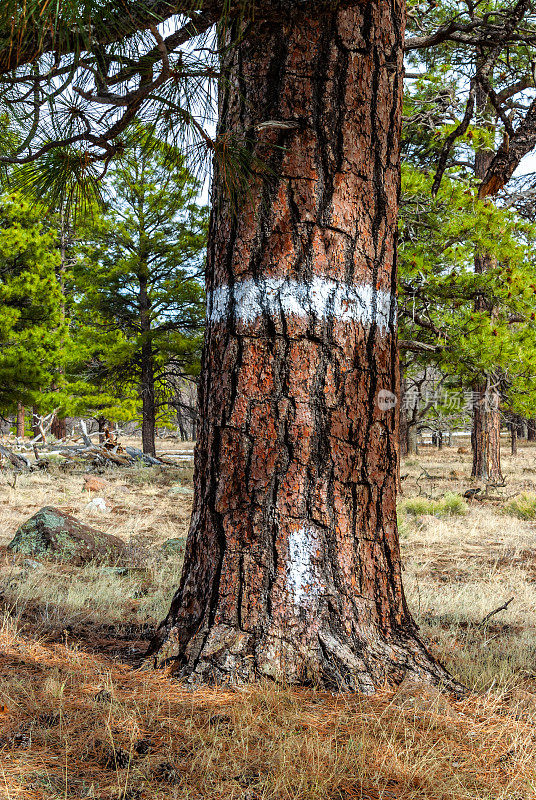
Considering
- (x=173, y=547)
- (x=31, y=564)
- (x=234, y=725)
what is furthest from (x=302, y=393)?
(x=173, y=547)

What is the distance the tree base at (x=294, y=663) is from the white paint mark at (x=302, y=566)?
156 mm

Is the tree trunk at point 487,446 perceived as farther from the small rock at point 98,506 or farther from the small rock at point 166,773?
the small rock at point 166,773

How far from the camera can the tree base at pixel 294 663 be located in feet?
6.71

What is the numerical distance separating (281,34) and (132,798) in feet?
8.83

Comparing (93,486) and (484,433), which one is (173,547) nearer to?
(93,486)

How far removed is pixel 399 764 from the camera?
163 cm

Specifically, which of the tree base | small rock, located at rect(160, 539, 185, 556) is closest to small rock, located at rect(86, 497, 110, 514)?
small rock, located at rect(160, 539, 185, 556)

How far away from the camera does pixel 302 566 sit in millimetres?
2154

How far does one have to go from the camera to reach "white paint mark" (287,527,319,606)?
214 cm

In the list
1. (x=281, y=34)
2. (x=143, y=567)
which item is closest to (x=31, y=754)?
(x=281, y=34)

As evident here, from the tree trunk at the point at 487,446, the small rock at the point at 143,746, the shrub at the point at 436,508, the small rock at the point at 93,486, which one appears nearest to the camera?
the small rock at the point at 143,746

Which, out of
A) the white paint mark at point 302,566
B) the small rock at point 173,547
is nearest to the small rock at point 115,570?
the small rock at point 173,547

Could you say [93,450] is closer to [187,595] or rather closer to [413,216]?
[413,216]

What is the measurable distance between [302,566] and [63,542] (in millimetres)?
3328
